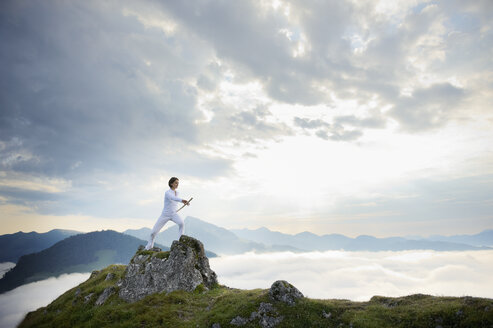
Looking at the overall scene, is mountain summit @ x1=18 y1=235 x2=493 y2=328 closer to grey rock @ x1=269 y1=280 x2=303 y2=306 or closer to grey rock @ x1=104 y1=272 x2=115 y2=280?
grey rock @ x1=269 y1=280 x2=303 y2=306

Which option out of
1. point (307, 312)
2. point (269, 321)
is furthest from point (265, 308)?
point (307, 312)

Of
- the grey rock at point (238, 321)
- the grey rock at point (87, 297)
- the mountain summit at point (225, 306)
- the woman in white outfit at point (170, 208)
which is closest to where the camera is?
the mountain summit at point (225, 306)

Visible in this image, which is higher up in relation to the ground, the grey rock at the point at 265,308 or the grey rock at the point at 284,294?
the grey rock at the point at 284,294

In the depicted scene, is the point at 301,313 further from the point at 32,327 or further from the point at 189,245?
the point at 32,327

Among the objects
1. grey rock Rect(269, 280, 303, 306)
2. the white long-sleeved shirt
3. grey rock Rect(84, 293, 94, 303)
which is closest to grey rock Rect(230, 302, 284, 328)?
grey rock Rect(269, 280, 303, 306)

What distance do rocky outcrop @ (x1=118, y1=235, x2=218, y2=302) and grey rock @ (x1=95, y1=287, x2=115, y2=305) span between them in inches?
43.2

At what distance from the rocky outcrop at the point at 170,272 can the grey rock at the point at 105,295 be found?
1.10 meters

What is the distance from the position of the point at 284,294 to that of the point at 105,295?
2194 centimetres

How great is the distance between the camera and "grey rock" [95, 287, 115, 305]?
2603cm

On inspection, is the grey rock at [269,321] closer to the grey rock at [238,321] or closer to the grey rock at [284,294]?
the grey rock at [238,321]

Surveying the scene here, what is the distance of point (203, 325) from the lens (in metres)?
15.3

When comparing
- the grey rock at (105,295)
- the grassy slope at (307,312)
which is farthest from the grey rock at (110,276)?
the grassy slope at (307,312)

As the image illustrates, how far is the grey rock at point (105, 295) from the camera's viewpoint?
85.4 ft

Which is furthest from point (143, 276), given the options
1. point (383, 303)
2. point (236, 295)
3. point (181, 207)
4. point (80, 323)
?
point (383, 303)
